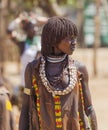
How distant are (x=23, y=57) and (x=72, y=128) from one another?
163 inches

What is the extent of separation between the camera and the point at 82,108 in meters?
3.70

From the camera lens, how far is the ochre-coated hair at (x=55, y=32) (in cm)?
357

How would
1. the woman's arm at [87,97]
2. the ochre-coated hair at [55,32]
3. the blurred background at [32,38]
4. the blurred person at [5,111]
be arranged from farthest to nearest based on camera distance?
the blurred background at [32,38] < the blurred person at [5,111] < the woman's arm at [87,97] < the ochre-coated hair at [55,32]

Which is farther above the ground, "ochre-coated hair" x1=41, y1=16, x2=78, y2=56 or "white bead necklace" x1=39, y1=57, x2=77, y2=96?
"ochre-coated hair" x1=41, y1=16, x2=78, y2=56

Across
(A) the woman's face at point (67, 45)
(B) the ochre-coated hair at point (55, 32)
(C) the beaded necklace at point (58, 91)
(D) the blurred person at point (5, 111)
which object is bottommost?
(D) the blurred person at point (5, 111)


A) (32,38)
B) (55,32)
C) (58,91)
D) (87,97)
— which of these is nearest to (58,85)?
(58,91)

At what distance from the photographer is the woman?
11.8 ft

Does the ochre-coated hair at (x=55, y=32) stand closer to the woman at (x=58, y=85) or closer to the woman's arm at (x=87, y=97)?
the woman at (x=58, y=85)

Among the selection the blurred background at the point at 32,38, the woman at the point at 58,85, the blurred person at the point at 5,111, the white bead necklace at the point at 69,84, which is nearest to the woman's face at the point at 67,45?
the woman at the point at 58,85

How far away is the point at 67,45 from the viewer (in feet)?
11.9

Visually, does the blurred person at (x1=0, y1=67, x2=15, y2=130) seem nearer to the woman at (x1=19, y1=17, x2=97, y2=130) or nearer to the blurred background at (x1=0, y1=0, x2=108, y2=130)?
the woman at (x1=19, y1=17, x2=97, y2=130)

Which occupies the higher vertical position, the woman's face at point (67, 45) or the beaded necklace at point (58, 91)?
the woman's face at point (67, 45)

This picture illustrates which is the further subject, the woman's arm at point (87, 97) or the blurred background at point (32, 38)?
the blurred background at point (32, 38)

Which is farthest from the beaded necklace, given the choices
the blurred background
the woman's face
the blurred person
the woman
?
the blurred background
